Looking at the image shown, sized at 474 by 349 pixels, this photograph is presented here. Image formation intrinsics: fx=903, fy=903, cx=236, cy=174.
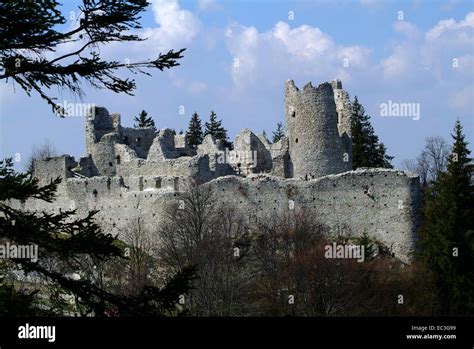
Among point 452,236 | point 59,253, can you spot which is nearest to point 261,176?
point 452,236

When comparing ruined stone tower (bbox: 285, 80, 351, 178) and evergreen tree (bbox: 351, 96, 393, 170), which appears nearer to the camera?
ruined stone tower (bbox: 285, 80, 351, 178)

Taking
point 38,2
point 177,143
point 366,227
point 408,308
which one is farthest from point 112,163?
point 38,2

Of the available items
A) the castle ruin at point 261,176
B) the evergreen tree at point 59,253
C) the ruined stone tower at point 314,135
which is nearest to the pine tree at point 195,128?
the castle ruin at point 261,176

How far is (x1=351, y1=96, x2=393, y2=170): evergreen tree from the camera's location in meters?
50.6

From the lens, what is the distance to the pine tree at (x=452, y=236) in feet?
112

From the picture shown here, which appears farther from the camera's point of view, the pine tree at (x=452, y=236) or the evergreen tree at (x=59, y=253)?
the pine tree at (x=452, y=236)

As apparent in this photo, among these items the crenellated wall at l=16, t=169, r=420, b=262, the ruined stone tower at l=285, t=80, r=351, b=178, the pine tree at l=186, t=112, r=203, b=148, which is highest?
the pine tree at l=186, t=112, r=203, b=148

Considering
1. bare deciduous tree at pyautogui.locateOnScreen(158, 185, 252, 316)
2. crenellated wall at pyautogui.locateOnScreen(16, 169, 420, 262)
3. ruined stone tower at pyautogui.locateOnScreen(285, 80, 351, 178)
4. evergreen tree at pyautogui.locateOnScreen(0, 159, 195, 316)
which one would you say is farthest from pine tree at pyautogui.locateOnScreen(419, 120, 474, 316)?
evergreen tree at pyautogui.locateOnScreen(0, 159, 195, 316)

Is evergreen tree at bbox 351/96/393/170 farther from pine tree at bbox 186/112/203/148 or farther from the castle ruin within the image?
pine tree at bbox 186/112/203/148

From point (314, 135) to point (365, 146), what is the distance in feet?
38.5

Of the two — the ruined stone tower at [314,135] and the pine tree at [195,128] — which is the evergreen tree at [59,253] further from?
the pine tree at [195,128]

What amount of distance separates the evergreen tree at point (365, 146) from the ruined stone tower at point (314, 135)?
31.1 ft

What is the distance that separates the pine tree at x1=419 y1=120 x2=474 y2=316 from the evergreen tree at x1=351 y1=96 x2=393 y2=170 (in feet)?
43.8

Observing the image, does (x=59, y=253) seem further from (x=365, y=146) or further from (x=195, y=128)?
(x=195, y=128)
